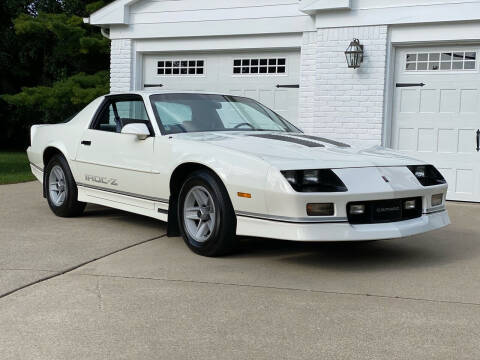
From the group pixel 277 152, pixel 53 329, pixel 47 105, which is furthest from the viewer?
pixel 47 105

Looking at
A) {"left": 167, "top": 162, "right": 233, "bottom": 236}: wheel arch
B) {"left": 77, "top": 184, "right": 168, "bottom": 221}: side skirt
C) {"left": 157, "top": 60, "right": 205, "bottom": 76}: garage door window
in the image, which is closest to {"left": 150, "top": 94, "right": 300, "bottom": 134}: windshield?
{"left": 167, "top": 162, "right": 233, "bottom": 236}: wheel arch

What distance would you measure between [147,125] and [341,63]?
4.90 m

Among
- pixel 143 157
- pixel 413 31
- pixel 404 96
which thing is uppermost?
pixel 413 31

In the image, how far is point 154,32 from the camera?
12.2 meters

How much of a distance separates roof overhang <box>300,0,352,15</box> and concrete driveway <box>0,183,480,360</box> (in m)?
4.67

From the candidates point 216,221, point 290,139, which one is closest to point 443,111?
point 290,139

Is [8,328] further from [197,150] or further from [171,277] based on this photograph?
[197,150]

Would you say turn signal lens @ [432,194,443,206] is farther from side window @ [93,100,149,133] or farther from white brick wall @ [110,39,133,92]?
white brick wall @ [110,39,133,92]

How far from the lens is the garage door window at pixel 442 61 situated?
9508mm

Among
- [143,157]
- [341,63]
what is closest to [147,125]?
[143,157]

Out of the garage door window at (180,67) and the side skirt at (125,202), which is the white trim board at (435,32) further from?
the side skirt at (125,202)

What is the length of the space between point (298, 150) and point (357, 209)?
0.69 m

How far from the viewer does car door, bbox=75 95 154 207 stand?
6.14m

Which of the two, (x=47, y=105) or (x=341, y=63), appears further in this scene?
(x=47, y=105)
